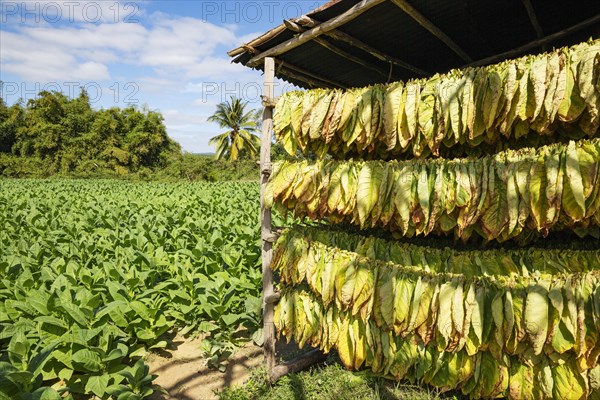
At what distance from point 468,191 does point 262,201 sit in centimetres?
203

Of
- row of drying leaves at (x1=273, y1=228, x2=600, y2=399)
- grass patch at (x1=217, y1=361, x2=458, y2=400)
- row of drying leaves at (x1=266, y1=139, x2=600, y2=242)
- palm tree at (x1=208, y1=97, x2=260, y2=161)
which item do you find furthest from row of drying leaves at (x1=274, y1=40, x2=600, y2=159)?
palm tree at (x1=208, y1=97, x2=260, y2=161)

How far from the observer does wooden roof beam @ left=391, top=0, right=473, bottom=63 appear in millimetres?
3070

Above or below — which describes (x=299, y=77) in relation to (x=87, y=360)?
above

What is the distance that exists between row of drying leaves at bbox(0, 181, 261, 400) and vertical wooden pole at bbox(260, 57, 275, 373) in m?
0.91

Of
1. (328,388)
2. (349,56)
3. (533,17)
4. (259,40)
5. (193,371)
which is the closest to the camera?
(533,17)

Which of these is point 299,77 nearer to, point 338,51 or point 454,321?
point 338,51

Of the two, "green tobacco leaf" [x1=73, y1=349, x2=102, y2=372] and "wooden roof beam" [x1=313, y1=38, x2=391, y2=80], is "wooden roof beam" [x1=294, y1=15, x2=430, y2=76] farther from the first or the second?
"green tobacco leaf" [x1=73, y1=349, x2=102, y2=372]

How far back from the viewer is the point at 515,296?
2.57m

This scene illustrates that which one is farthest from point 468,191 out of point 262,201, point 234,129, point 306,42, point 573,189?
point 234,129

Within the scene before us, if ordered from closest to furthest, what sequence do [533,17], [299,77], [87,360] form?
[87,360], [533,17], [299,77]

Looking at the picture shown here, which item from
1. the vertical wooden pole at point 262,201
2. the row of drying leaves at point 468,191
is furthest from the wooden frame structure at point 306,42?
the row of drying leaves at point 468,191

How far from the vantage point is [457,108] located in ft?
8.58

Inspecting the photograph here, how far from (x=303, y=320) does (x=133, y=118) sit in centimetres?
4386

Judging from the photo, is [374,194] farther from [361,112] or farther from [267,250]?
[267,250]
